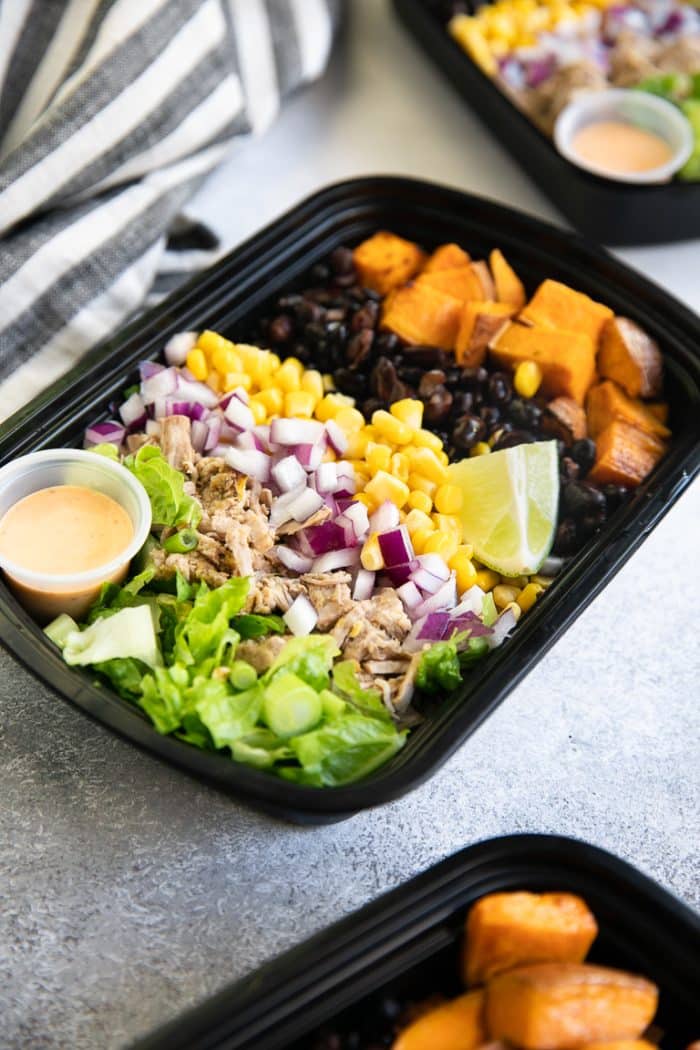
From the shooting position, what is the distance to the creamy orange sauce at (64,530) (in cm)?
226

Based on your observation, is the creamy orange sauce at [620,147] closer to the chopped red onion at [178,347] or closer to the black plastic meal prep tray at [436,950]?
the chopped red onion at [178,347]

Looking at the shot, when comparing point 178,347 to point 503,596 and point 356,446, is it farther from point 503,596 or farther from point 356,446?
point 503,596

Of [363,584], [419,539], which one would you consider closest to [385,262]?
[419,539]

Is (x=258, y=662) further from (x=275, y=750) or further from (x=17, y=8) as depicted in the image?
(x=17, y=8)

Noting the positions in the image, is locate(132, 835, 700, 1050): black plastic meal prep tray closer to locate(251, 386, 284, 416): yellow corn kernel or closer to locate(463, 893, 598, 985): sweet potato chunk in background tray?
locate(463, 893, 598, 985): sweet potato chunk in background tray

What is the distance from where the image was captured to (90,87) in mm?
2807

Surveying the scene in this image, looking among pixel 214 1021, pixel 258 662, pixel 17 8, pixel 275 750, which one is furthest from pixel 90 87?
pixel 214 1021

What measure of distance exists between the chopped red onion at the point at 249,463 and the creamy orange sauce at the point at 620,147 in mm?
1416

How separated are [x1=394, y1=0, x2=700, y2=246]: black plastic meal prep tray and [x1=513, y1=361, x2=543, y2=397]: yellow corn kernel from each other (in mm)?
660

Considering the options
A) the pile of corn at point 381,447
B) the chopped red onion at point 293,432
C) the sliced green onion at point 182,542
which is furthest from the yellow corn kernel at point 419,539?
the sliced green onion at point 182,542

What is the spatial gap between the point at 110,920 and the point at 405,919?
0.61 m

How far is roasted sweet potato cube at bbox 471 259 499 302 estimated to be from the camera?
2865mm

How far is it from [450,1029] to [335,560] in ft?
3.06

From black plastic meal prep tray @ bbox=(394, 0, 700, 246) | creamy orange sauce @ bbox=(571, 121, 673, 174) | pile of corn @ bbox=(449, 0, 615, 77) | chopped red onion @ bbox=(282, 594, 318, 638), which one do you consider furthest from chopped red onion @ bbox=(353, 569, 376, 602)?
pile of corn @ bbox=(449, 0, 615, 77)
